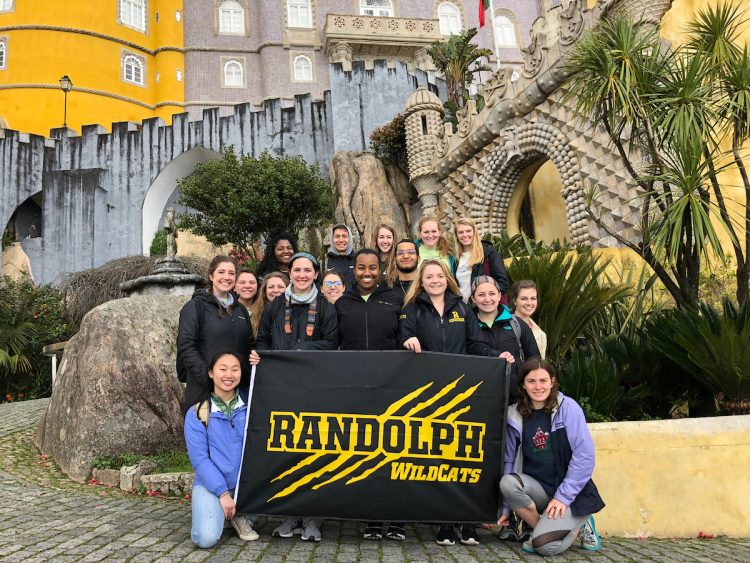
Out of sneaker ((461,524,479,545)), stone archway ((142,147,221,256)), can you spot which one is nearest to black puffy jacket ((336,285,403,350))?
sneaker ((461,524,479,545))

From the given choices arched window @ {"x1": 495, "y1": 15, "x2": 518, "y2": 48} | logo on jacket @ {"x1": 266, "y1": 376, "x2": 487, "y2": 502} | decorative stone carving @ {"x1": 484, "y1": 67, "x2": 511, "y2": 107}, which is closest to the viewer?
logo on jacket @ {"x1": 266, "y1": 376, "x2": 487, "y2": 502}

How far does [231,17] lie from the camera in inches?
1232

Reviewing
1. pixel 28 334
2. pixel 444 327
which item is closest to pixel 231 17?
pixel 28 334

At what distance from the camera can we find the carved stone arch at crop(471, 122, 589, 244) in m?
11.2

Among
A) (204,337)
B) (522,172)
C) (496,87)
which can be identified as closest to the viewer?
(204,337)

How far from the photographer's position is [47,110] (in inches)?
1074

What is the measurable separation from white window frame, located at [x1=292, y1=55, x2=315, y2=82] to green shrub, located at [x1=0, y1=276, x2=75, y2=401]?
1878cm

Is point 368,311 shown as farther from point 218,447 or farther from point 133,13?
point 133,13

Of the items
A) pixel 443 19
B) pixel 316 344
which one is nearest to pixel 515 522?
pixel 316 344

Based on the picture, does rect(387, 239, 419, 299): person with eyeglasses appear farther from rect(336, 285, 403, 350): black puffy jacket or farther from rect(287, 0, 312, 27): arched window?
rect(287, 0, 312, 27): arched window

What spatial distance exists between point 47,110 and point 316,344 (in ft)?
94.6

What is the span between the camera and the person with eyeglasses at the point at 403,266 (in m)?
4.73

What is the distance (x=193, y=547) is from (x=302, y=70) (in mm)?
29697

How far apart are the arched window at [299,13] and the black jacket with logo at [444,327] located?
30336 millimetres
